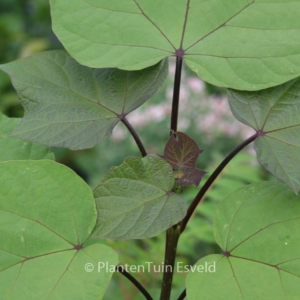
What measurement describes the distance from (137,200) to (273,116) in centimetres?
18

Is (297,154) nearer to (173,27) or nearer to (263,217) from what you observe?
(263,217)

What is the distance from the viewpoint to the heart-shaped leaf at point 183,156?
0.47m

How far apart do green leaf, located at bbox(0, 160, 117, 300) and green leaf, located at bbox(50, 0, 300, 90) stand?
0.14 metres

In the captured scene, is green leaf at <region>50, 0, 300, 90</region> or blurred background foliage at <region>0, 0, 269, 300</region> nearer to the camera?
green leaf at <region>50, 0, 300, 90</region>

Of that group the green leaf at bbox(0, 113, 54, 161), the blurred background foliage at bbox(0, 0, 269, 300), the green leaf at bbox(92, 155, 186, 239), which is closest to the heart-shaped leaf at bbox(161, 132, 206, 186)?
the green leaf at bbox(92, 155, 186, 239)

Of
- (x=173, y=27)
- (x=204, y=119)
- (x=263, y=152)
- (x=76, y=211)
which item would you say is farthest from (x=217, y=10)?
(x=204, y=119)

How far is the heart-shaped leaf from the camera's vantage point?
47 cm

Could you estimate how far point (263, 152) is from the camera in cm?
46

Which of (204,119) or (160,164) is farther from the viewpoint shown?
(204,119)

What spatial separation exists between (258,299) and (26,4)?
3.66 m

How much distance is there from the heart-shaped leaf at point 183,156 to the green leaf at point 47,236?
97 mm

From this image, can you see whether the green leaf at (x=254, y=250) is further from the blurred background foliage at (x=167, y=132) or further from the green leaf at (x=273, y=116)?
the blurred background foliage at (x=167, y=132)

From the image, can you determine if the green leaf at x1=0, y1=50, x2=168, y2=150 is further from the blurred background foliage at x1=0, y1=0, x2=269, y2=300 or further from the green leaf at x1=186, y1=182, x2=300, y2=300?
the blurred background foliage at x1=0, y1=0, x2=269, y2=300

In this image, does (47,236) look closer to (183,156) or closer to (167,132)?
(183,156)
